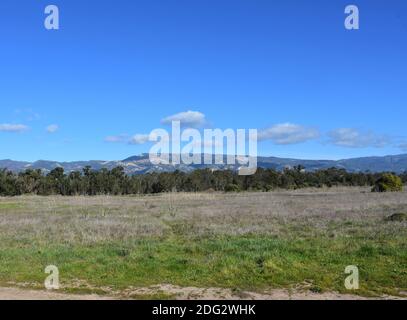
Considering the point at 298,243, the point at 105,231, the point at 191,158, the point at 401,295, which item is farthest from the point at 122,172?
the point at 401,295

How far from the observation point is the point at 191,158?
3366cm

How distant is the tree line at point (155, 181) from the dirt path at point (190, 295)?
201ft

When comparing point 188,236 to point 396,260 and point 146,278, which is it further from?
point 396,260

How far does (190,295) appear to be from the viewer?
438 inches

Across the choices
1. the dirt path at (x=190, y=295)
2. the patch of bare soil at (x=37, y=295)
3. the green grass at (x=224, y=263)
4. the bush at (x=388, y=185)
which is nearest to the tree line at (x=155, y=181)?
the bush at (x=388, y=185)

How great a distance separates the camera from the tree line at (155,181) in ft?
244

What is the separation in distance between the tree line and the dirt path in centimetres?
6121

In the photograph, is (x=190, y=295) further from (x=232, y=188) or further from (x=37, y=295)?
(x=232, y=188)

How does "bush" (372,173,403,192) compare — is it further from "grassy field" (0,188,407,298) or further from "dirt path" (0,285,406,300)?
"dirt path" (0,285,406,300)

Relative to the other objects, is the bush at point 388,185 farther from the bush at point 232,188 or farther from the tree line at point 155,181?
the bush at point 232,188

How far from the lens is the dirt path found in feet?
35.7

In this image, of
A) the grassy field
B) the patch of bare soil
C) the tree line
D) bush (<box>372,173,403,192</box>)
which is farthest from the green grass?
the tree line

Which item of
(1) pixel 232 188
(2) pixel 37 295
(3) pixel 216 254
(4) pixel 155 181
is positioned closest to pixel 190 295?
(2) pixel 37 295
